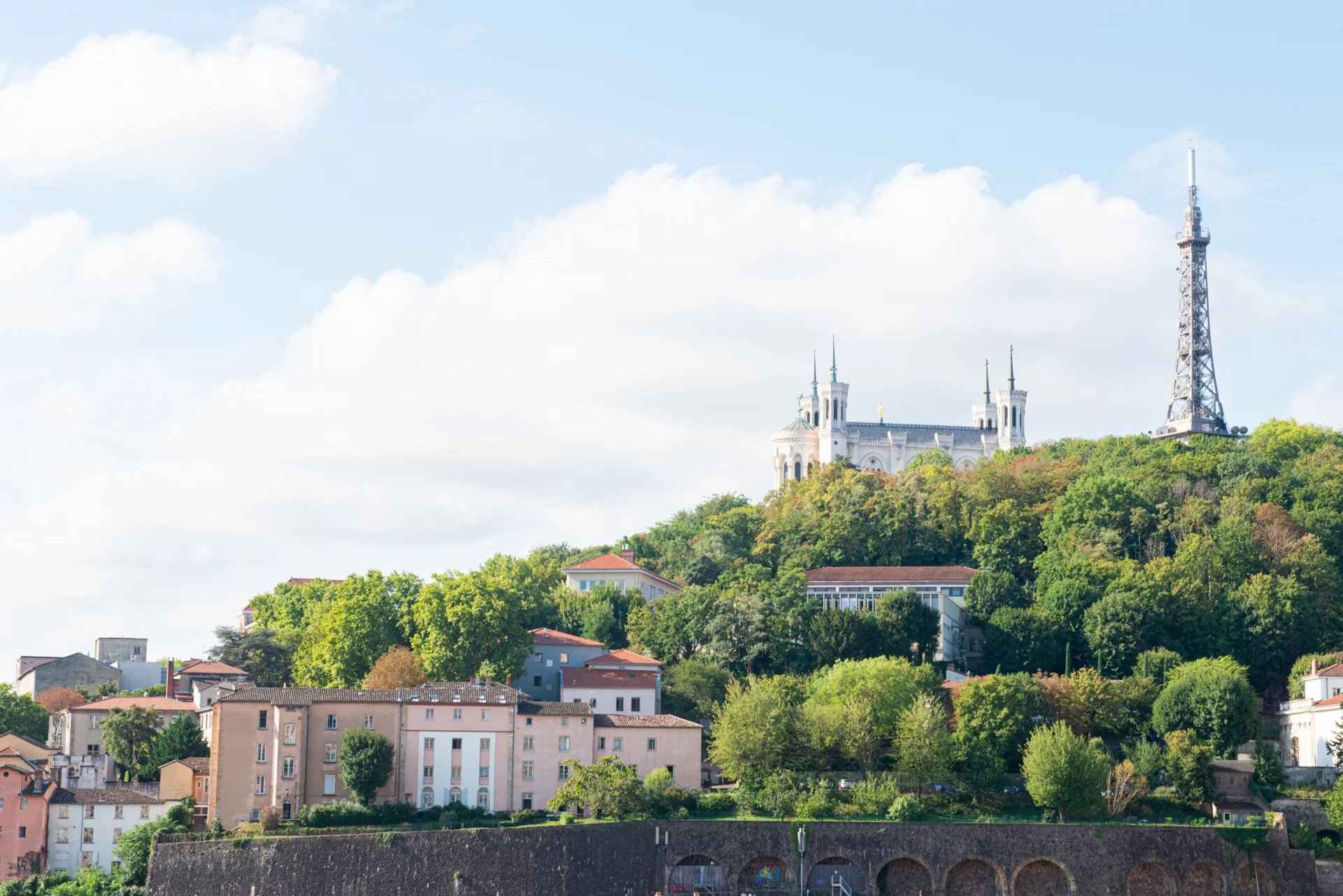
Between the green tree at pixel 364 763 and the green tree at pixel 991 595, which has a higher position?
the green tree at pixel 991 595

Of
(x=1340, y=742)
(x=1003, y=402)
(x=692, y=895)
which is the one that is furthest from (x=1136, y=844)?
(x=1003, y=402)

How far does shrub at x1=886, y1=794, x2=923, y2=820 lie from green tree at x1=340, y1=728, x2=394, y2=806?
18.1m

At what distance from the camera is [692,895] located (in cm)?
6938

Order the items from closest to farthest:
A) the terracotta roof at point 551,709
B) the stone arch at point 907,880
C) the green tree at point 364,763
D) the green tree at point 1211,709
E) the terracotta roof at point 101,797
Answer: the stone arch at point 907,880 < the green tree at point 364,763 < the terracotta roof at point 101,797 < the terracotta roof at point 551,709 < the green tree at point 1211,709

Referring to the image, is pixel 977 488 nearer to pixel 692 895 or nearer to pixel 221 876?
pixel 692 895

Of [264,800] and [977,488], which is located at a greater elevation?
[977,488]

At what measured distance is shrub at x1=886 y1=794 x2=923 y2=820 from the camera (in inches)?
2827

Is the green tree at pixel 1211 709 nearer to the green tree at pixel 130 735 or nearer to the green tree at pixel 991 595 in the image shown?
the green tree at pixel 991 595

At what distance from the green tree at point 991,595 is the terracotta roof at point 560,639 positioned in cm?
1725

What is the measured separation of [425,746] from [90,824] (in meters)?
12.7

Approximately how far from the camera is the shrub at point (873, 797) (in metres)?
72.7

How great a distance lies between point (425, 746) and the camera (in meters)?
74.2

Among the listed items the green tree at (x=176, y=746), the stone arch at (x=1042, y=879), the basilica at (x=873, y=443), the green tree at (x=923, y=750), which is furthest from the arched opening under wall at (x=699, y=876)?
the basilica at (x=873, y=443)

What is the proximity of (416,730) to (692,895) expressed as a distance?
12248mm
